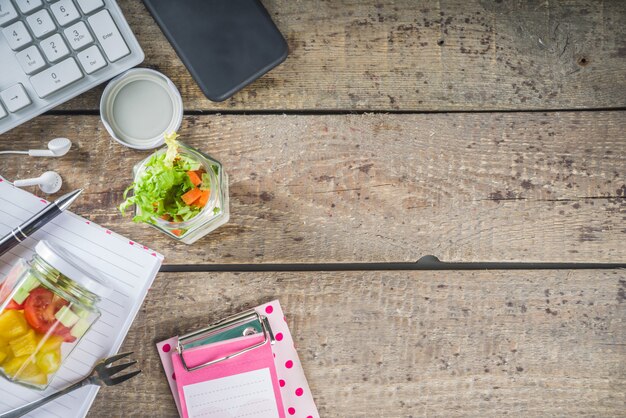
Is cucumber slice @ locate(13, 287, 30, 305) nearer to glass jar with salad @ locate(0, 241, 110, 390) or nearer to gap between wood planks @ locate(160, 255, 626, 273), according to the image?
glass jar with salad @ locate(0, 241, 110, 390)

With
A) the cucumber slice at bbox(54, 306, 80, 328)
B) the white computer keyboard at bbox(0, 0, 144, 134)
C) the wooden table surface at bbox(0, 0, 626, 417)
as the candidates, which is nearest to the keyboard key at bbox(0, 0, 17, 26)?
the white computer keyboard at bbox(0, 0, 144, 134)

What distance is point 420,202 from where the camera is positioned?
0.84 metres

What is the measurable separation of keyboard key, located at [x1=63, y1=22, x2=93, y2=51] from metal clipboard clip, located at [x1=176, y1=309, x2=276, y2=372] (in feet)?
1.34

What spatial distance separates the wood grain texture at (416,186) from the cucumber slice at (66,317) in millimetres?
133

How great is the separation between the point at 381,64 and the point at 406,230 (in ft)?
0.77

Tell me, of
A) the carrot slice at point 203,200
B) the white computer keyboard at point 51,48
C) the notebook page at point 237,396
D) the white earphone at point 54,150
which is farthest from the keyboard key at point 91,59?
the notebook page at point 237,396

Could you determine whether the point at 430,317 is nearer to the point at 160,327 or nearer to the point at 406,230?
the point at 406,230

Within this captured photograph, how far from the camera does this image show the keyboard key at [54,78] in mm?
754

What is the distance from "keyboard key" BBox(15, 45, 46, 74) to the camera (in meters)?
0.75

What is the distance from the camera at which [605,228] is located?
0.84 metres

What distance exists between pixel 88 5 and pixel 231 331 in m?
0.47

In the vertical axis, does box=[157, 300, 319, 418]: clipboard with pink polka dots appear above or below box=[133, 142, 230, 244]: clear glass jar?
below

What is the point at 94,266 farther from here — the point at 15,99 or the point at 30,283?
the point at 15,99

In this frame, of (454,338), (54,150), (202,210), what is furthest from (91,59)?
(454,338)
